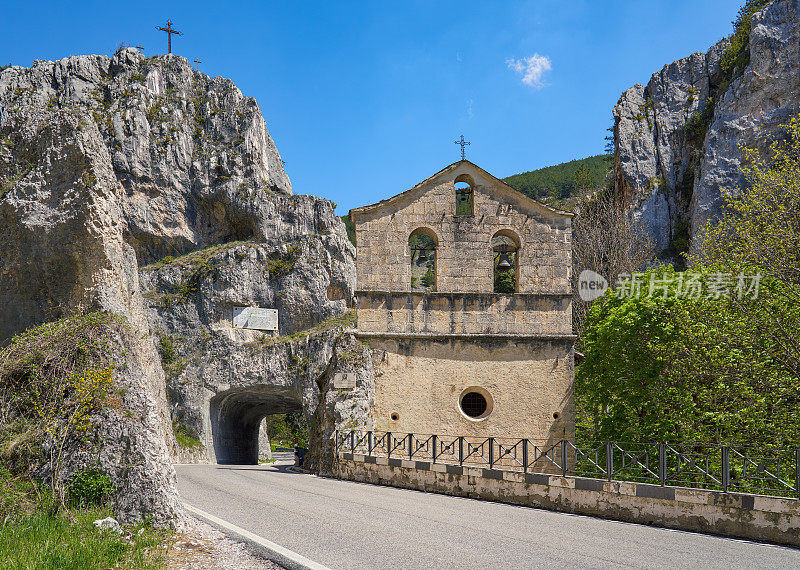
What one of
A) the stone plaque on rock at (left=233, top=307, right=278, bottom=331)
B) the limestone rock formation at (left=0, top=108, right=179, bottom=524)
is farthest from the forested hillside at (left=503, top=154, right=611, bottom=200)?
the limestone rock formation at (left=0, top=108, right=179, bottom=524)

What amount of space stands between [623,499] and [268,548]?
5736 mm

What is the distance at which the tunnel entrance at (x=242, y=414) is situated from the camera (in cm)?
3306

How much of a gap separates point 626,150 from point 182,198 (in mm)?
32350

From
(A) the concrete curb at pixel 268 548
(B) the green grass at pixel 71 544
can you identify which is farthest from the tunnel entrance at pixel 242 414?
A: (B) the green grass at pixel 71 544

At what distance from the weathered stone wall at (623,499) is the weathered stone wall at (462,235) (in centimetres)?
523

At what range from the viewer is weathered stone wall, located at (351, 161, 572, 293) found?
16.5m

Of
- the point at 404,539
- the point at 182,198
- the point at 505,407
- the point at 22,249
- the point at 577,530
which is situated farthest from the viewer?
the point at 182,198

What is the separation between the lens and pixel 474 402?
16.4 metres

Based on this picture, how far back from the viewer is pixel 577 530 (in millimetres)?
8500

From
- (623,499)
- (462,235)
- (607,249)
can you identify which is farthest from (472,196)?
(607,249)

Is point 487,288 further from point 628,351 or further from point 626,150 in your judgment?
point 626,150

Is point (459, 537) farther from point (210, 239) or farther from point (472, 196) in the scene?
point (210, 239)

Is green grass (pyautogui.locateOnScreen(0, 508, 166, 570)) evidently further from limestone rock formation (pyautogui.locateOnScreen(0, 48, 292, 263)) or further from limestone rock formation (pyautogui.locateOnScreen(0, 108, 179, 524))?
limestone rock formation (pyautogui.locateOnScreen(0, 48, 292, 263))

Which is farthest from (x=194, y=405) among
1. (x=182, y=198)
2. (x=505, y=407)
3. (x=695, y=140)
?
(x=695, y=140)
